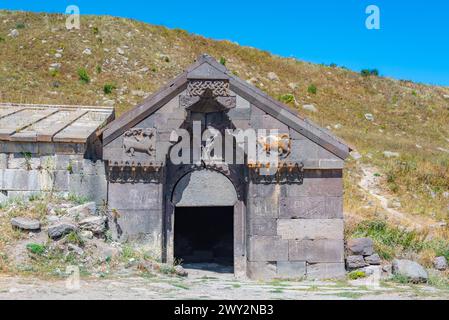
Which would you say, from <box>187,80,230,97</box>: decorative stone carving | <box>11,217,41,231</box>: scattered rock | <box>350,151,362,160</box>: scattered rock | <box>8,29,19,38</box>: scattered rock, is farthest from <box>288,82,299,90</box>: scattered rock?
<box>11,217,41,231</box>: scattered rock

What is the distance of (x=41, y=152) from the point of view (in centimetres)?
1211

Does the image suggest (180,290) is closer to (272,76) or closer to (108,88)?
(108,88)

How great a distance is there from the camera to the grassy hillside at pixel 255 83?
80.1 ft

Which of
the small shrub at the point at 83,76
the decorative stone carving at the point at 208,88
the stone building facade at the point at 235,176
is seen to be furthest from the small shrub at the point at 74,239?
the small shrub at the point at 83,76

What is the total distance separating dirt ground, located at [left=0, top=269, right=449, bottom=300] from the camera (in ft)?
25.7

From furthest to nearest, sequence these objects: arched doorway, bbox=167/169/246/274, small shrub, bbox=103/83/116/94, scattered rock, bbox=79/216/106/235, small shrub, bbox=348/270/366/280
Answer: small shrub, bbox=103/83/116/94, arched doorway, bbox=167/169/246/274, small shrub, bbox=348/270/366/280, scattered rock, bbox=79/216/106/235

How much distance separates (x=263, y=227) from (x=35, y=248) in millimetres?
4554

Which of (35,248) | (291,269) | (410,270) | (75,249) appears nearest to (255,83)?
(291,269)

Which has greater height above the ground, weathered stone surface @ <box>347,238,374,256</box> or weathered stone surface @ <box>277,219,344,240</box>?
weathered stone surface @ <box>277,219,344,240</box>

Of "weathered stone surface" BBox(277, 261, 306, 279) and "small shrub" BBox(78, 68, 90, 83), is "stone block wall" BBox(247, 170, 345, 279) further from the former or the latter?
"small shrub" BBox(78, 68, 90, 83)

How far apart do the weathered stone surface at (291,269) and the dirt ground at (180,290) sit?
115cm

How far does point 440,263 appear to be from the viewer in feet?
41.0
